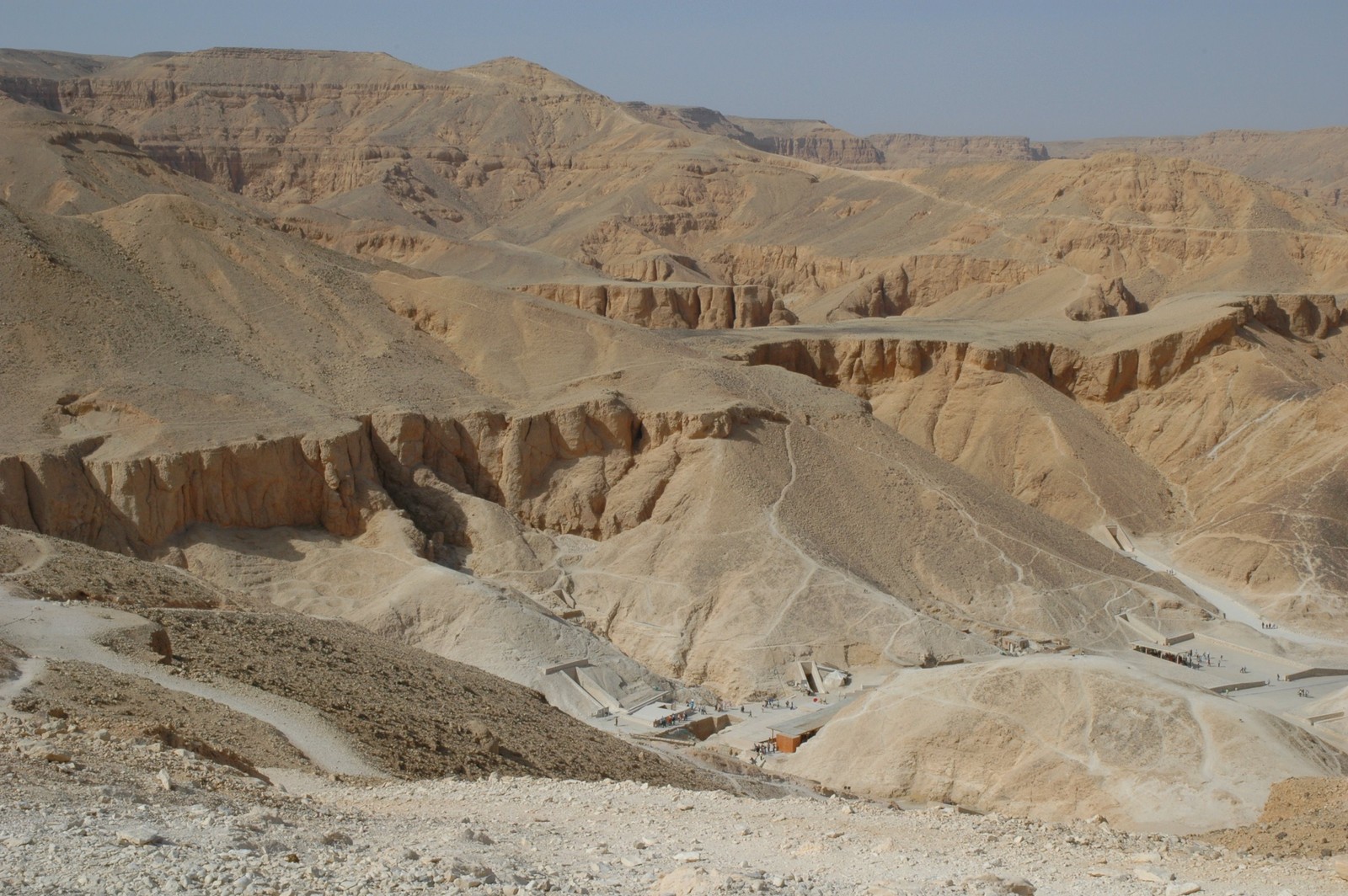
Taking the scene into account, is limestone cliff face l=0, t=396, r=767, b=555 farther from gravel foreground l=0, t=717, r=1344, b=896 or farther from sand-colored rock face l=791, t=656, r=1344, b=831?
gravel foreground l=0, t=717, r=1344, b=896

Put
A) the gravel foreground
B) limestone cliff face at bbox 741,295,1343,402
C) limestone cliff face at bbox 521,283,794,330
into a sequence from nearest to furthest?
1. the gravel foreground
2. limestone cliff face at bbox 741,295,1343,402
3. limestone cliff face at bbox 521,283,794,330

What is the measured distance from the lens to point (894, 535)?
43406mm

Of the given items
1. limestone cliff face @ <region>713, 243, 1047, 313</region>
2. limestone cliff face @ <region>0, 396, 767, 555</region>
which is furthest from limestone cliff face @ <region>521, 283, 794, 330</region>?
limestone cliff face @ <region>0, 396, 767, 555</region>

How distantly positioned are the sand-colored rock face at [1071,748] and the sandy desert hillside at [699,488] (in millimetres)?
90

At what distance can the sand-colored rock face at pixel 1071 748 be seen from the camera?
84.7 feet

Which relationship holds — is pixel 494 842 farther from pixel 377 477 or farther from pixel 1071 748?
pixel 377 477

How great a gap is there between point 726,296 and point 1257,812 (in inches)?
2267

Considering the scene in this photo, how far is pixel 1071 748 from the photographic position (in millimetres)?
27000

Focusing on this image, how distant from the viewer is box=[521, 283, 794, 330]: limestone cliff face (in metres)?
77.6

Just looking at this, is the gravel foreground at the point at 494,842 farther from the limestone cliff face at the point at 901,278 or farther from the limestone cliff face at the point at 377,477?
the limestone cliff face at the point at 901,278

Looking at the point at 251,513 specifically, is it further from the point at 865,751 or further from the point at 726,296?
the point at 726,296

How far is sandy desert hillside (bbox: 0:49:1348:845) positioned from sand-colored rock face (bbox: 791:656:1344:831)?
9 cm

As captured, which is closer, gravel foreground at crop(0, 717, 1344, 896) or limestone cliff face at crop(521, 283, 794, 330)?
gravel foreground at crop(0, 717, 1344, 896)

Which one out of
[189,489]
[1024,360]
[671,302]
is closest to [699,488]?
[189,489]
